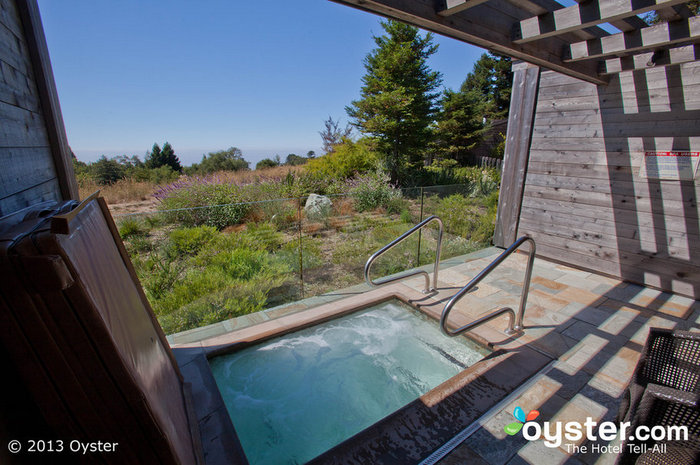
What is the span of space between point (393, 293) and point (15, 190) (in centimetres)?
325

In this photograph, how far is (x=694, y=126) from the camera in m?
3.36

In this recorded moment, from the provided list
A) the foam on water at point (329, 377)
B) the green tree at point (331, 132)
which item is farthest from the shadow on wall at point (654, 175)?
the green tree at point (331, 132)

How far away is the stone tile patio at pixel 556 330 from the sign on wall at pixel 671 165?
4.67ft

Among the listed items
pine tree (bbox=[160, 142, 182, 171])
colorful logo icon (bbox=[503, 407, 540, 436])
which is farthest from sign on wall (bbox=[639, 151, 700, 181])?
pine tree (bbox=[160, 142, 182, 171])

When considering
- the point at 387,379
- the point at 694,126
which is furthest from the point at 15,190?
the point at 694,126

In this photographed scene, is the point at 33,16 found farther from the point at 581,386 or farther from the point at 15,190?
the point at 581,386

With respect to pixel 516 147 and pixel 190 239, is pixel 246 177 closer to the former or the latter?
pixel 190 239

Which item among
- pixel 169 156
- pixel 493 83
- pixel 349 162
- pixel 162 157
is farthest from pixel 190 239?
pixel 493 83

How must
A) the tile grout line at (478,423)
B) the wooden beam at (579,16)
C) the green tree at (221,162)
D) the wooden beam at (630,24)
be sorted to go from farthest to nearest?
the green tree at (221,162), the wooden beam at (630,24), the wooden beam at (579,16), the tile grout line at (478,423)

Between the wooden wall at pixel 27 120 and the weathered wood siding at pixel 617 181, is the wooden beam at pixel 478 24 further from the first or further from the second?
the wooden wall at pixel 27 120

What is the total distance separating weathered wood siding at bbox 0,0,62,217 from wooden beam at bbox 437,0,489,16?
2.24 meters

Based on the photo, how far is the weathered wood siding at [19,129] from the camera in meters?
1.16

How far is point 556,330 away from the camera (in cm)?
294

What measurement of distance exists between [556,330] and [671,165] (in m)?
2.58
